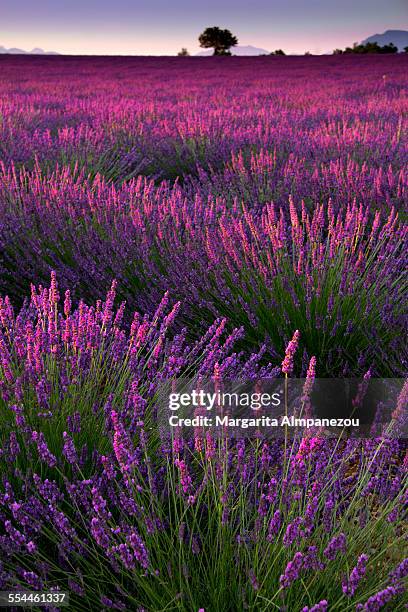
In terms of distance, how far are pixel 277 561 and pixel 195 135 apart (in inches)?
229

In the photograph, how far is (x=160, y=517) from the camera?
1179mm

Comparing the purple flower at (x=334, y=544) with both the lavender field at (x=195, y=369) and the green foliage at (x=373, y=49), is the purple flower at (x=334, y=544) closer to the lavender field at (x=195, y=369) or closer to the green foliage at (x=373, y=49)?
the lavender field at (x=195, y=369)

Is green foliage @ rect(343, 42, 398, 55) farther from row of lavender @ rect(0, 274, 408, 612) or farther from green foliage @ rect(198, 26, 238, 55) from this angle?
row of lavender @ rect(0, 274, 408, 612)

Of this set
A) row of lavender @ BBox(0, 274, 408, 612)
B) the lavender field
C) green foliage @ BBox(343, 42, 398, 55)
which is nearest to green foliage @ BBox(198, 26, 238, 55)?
green foliage @ BBox(343, 42, 398, 55)

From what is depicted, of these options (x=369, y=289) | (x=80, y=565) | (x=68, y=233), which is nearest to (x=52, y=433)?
(x=80, y=565)

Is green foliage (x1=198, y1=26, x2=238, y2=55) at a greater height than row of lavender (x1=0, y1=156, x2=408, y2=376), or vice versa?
green foliage (x1=198, y1=26, x2=238, y2=55)

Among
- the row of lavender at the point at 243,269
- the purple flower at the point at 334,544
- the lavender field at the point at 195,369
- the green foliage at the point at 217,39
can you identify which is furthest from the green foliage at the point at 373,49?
the purple flower at the point at 334,544

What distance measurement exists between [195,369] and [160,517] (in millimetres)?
778

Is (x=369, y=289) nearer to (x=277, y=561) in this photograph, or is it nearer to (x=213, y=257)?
(x=213, y=257)

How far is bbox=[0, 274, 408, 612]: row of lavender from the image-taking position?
1080mm

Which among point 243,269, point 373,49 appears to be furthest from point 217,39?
point 243,269

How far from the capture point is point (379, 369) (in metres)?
2.41

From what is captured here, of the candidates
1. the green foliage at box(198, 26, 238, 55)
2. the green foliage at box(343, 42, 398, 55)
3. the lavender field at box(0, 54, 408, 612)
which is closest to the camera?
the lavender field at box(0, 54, 408, 612)

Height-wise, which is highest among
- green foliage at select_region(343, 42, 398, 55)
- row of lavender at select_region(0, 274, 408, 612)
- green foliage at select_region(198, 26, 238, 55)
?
green foliage at select_region(198, 26, 238, 55)
